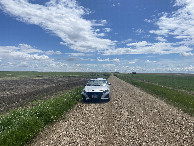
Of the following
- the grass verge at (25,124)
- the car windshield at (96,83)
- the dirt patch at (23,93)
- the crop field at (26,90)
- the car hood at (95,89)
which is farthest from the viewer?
the car windshield at (96,83)

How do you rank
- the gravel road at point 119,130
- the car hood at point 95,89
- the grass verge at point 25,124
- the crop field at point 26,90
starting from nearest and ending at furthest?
the grass verge at point 25,124 < the gravel road at point 119,130 < the car hood at point 95,89 < the crop field at point 26,90

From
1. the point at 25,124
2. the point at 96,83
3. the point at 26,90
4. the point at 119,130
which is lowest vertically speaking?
the point at 26,90

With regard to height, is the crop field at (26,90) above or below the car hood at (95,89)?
below

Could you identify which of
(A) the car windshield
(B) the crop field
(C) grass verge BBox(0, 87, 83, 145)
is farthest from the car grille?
(B) the crop field

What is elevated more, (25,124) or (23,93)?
(25,124)

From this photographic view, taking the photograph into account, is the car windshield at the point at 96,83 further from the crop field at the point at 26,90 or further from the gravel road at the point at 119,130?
the gravel road at the point at 119,130

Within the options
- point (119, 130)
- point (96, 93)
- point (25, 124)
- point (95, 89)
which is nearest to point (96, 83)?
point (95, 89)

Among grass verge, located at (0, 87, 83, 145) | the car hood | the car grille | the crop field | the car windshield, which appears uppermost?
the car windshield

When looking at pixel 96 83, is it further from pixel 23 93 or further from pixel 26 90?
pixel 26 90

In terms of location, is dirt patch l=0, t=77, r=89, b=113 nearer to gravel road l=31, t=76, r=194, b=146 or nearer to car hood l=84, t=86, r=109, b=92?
car hood l=84, t=86, r=109, b=92

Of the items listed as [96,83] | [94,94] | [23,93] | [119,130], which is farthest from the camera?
[23,93]

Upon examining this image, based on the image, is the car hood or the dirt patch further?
the dirt patch

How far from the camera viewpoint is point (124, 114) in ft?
41.0

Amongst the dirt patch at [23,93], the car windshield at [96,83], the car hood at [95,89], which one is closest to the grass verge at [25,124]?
the car hood at [95,89]
